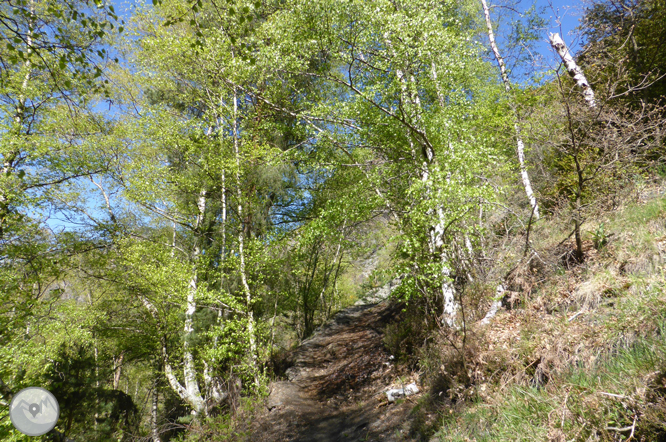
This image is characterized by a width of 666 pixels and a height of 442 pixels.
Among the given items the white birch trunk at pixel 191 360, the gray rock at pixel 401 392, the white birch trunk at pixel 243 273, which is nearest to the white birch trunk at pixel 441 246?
the gray rock at pixel 401 392

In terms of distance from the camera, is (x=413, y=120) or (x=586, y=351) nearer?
(x=586, y=351)

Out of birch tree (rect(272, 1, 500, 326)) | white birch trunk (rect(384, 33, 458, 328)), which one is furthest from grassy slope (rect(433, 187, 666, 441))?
birch tree (rect(272, 1, 500, 326))

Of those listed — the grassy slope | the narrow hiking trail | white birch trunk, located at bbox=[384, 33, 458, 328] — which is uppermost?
white birch trunk, located at bbox=[384, 33, 458, 328]

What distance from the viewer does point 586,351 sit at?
3412mm

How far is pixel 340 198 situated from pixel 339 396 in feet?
15.9

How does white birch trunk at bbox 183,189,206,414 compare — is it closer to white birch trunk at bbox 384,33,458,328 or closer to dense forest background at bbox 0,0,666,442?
dense forest background at bbox 0,0,666,442

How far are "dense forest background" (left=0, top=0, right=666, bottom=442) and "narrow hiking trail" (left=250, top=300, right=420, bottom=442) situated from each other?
Answer: 72 cm

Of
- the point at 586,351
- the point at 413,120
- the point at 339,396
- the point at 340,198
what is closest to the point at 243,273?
the point at 340,198

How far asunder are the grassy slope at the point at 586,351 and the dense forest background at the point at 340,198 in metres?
0.03

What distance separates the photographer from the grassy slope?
8.68ft

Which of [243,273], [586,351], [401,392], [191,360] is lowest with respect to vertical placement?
[401,392]

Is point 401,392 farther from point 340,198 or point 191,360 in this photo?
point 191,360

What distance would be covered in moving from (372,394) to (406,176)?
4959mm

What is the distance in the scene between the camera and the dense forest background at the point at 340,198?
4.07 meters
